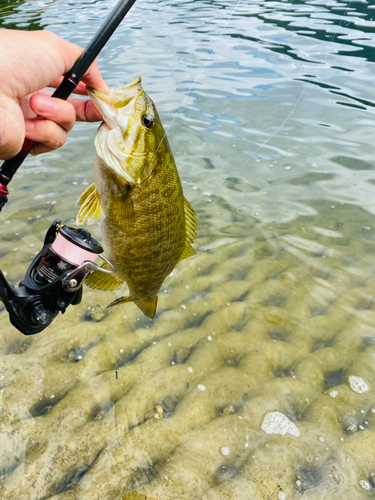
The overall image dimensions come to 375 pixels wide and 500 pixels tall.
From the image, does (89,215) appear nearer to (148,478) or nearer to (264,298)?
(148,478)

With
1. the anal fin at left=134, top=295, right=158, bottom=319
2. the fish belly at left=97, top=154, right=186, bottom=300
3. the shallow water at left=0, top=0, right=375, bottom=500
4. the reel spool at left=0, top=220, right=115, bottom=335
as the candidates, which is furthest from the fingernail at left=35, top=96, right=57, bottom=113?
the shallow water at left=0, top=0, right=375, bottom=500

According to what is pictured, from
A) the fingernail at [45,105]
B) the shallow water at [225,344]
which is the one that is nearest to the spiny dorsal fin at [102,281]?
the shallow water at [225,344]

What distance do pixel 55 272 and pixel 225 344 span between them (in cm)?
188

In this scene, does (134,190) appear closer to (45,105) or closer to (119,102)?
(119,102)

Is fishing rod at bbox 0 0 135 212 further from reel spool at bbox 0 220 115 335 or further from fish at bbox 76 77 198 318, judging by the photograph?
reel spool at bbox 0 220 115 335

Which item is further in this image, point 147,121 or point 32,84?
point 147,121

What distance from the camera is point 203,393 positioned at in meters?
3.13

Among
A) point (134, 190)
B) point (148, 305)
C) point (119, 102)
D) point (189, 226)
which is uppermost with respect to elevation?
point (119, 102)

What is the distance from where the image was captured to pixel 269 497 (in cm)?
254

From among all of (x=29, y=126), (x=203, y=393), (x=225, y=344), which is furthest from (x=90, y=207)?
(x=225, y=344)

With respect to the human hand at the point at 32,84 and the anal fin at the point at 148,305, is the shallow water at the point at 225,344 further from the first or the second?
the human hand at the point at 32,84

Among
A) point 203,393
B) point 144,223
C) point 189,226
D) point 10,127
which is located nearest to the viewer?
point 10,127

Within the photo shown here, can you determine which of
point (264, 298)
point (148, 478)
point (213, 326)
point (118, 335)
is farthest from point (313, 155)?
point (148, 478)

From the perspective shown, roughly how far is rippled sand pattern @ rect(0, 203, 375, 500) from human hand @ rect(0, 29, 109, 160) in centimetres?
195
